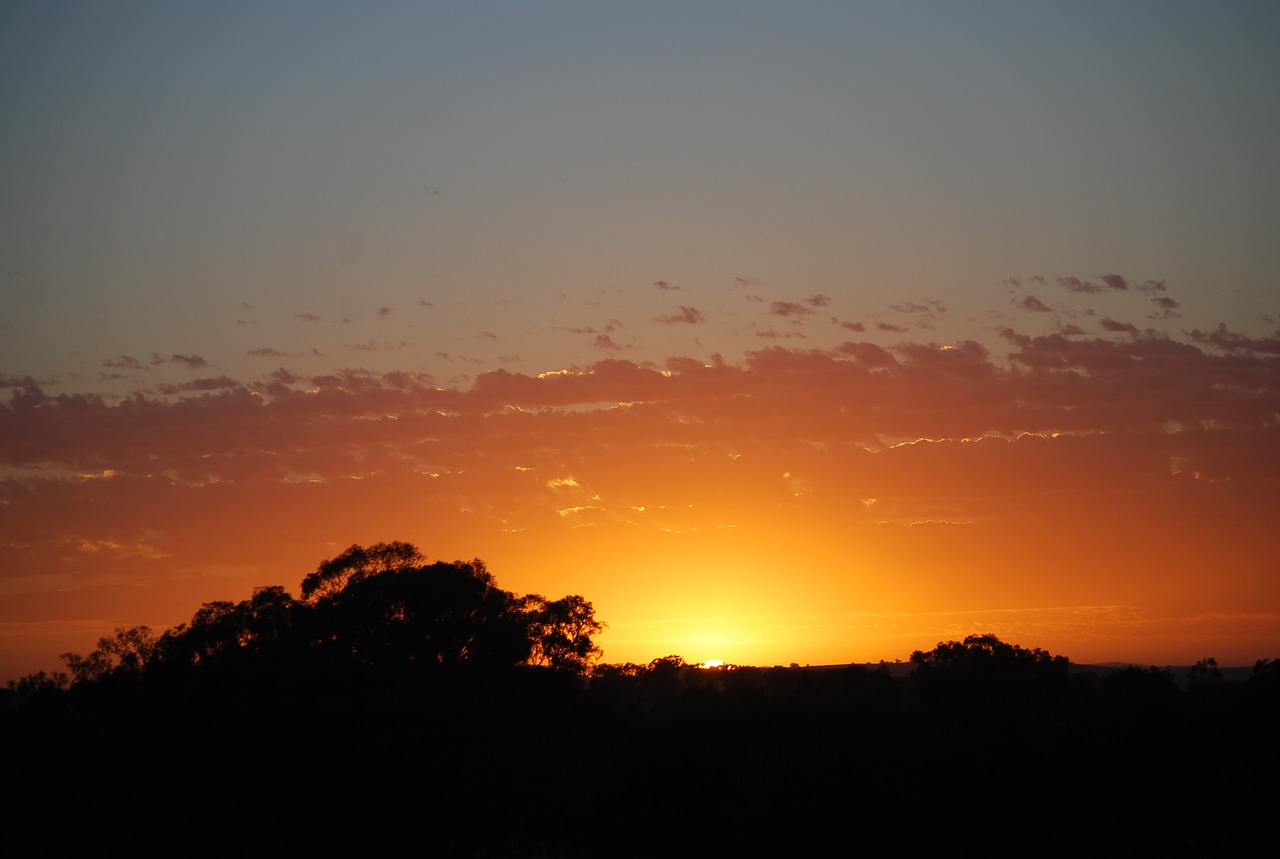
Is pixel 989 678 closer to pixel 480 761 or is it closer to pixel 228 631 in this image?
pixel 480 761

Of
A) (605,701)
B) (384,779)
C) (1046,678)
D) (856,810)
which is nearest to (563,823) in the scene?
(605,701)

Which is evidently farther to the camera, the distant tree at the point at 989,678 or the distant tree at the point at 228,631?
the distant tree at the point at 989,678

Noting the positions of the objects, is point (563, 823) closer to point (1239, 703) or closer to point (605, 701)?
point (605, 701)

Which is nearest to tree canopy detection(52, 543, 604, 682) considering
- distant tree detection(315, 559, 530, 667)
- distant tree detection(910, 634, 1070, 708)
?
distant tree detection(315, 559, 530, 667)

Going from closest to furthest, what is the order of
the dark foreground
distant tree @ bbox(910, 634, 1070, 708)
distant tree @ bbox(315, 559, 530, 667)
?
the dark foreground < distant tree @ bbox(315, 559, 530, 667) < distant tree @ bbox(910, 634, 1070, 708)

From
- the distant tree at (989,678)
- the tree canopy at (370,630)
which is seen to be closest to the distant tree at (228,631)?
the tree canopy at (370,630)

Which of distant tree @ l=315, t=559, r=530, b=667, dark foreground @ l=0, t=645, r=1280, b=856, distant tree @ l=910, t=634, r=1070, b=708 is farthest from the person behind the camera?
distant tree @ l=910, t=634, r=1070, b=708

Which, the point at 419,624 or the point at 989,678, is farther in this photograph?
the point at 989,678

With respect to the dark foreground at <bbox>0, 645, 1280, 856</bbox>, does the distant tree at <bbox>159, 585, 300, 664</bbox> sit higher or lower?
higher

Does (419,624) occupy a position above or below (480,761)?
above

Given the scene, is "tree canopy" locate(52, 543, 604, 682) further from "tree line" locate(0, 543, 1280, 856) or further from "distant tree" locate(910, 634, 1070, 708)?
"distant tree" locate(910, 634, 1070, 708)

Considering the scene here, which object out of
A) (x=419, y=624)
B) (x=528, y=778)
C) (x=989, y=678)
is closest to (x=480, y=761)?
(x=528, y=778)

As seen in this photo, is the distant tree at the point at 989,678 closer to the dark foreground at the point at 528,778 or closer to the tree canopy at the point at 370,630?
the dark foreground at the point at 528,778

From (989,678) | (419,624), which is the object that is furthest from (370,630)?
(989,678)
